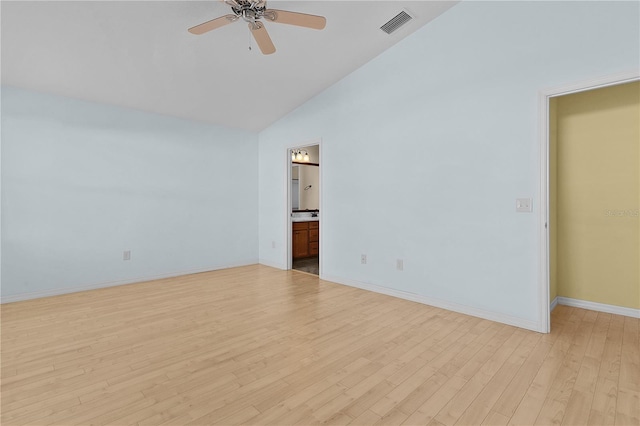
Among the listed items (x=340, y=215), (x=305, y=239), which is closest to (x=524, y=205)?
(x=340, y=215)

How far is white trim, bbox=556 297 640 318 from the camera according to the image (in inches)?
122

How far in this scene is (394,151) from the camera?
3.82 metres

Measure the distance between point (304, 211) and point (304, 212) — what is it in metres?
0.03

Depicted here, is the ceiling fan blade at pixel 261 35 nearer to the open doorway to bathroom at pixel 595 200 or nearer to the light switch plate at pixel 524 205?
the light switch plate at pixel 524 205

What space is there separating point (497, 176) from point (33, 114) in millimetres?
5156

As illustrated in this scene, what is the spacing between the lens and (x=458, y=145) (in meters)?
3.27

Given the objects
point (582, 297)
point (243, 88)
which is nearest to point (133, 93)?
point (243, 88)

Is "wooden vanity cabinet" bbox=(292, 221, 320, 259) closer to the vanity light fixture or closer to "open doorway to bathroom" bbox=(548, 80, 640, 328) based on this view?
the vanity light fixture

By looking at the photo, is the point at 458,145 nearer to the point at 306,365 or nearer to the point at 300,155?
the point at 306,365

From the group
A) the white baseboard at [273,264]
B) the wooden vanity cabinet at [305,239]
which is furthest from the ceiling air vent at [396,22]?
the white baseboard at [273,264]

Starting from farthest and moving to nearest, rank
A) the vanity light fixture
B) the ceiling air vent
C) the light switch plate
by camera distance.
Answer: the vanity light fixture → the ceiling air vent → the light switch plate

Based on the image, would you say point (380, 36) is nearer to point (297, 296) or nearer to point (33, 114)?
point (297, 296)

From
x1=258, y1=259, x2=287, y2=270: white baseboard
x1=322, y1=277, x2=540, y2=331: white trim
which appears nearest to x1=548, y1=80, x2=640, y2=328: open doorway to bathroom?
x1=322, y1=277, x2=540, y2=331: white trim

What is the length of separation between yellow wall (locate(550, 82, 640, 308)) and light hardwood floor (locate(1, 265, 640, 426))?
1.23 ft
